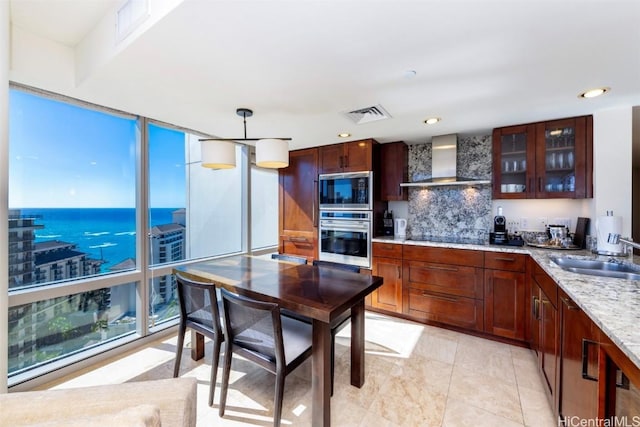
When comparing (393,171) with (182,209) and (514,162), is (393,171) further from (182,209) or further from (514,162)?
(182,209)

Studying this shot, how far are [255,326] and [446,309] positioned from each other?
7.35 feet

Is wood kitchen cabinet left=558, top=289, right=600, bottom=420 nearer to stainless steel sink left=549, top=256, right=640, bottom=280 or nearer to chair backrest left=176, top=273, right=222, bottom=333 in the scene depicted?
stainless steel sink left=549, top=256, right=640, bottom=280

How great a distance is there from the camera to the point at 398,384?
2.03 meters

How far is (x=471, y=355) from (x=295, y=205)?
9.11 feet

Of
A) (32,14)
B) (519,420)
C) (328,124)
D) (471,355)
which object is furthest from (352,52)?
(471,355)

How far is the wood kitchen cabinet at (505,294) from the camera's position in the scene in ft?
8.21

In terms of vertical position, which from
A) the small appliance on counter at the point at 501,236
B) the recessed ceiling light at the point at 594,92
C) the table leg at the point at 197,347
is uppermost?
the recessed ceiling light at the point at 594,92

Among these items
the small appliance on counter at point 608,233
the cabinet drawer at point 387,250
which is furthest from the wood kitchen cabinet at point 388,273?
the small appliance on counter at point 608,233

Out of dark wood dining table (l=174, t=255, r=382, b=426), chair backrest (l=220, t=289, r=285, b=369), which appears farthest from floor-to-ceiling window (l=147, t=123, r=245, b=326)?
chair backrest (l=220, t=289, r=285, b=369)

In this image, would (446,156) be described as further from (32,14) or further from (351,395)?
(32,14)

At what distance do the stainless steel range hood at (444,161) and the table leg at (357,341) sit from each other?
192 centimetres

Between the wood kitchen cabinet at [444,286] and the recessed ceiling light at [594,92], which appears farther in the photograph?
the wood kitchen cabinet at [444,286]

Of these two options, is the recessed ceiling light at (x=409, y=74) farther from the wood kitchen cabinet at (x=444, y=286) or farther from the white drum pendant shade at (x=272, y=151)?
the wood kitchen cabinet at (x=444, y=286)

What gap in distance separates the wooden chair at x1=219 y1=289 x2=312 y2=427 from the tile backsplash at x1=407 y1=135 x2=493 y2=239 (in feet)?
7.95
